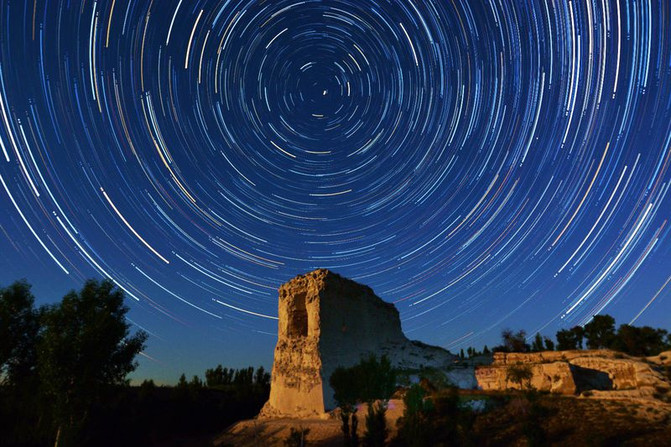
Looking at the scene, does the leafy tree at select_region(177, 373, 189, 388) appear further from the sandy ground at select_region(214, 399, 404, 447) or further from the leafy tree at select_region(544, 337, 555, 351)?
the leafy tree at select_region(544, 337, 555, 351)

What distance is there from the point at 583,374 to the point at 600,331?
3285 centimetres

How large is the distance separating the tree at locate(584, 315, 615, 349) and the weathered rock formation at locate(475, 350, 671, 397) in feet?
80.5

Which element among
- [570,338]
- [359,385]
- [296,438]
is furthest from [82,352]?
[570,338]

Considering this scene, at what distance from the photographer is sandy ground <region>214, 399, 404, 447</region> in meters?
23.2

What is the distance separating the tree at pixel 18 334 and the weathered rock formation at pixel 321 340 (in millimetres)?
16651

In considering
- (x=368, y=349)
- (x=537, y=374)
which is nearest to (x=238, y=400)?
(x=368, y=349)

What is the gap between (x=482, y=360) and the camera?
3781 centimetres

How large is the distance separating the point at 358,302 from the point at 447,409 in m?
14.4

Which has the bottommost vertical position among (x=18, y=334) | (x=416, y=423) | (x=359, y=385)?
(x=416, y=423)

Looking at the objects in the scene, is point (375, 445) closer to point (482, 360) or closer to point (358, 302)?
point (358, 302)

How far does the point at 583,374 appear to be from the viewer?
29.7 metres

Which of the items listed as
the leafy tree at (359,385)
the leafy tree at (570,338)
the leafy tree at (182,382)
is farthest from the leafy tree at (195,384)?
the leafy tree at (570,338)

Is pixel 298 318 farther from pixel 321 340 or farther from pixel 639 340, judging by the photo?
pixel 639 340

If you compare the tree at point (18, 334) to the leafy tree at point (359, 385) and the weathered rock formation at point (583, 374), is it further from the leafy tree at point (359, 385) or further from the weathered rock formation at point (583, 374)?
the weathered rock formation at point (583, 374)
